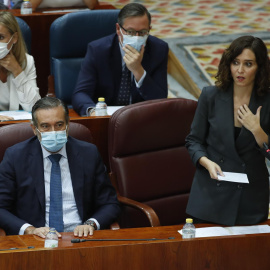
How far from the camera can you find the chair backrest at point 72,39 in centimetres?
390

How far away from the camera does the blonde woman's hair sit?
3.38 metres

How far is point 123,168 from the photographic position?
2918mm

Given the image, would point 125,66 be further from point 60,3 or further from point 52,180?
point 60,3

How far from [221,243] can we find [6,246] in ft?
2.09

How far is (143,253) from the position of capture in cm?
212

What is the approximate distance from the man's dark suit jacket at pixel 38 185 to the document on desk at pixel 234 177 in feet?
1.47

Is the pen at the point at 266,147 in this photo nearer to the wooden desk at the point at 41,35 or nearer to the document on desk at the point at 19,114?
the document on desk at the point at 19,114

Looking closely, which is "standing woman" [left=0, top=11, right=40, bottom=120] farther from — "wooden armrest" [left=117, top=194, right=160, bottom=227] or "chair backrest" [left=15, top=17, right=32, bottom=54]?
"wooden armrest" [left=117, top=194, right=160, bottom=227]

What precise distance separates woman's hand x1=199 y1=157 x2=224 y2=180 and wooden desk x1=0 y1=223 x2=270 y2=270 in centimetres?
24

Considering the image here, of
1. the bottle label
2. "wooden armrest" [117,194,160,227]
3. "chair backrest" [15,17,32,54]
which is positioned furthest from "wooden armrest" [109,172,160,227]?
"chair backrest" [15,17,32,54]

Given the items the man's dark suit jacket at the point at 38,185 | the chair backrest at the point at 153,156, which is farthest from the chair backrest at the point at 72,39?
the man's dark suit jacket at the point at 38,185

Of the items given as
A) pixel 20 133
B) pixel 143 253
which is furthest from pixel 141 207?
pixel 143 253

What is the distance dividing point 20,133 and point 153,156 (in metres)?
0.57

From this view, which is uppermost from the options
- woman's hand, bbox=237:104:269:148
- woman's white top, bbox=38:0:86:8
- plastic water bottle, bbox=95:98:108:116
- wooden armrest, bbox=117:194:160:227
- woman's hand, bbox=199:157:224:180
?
woman's hand, bbox=237:104:269:148
